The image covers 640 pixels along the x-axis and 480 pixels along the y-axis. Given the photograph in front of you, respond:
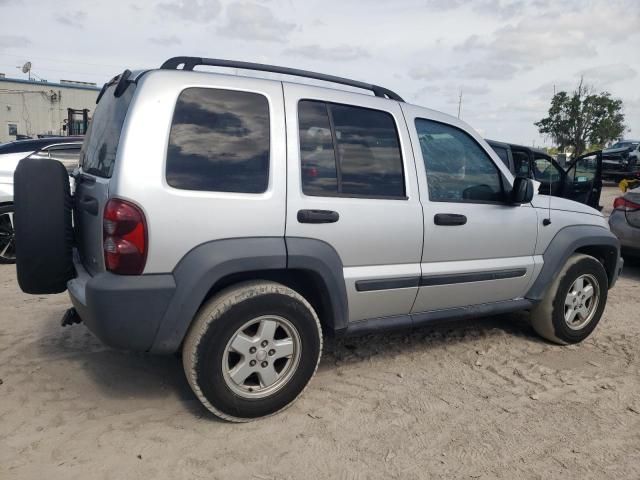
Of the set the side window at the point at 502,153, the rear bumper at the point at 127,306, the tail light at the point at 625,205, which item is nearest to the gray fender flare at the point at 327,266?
the rear bumper at the point at 127,306

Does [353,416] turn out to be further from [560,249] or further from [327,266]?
[560,249]

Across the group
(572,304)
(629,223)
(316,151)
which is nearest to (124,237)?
(316,151)

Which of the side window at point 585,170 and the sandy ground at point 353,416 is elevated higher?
the side window at point 585,170

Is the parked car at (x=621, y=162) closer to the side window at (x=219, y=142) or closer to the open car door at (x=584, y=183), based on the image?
the open car door at (x=584, y=183)

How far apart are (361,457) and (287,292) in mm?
926

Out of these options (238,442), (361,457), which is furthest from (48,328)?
(361,457)

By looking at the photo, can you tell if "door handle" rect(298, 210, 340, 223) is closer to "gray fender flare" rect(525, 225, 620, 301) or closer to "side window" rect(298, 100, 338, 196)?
"side window" rect(298, 100, 338, 196)

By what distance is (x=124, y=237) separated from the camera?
254cm

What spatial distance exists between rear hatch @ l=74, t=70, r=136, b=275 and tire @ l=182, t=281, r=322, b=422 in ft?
2.09

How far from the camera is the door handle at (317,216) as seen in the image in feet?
9.56

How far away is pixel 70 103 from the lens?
128 feet

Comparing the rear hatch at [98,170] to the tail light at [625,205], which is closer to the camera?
the rear hatch at [98,170]

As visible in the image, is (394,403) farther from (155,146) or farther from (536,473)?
(155,146)

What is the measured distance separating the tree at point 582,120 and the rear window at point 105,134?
1366 inches
